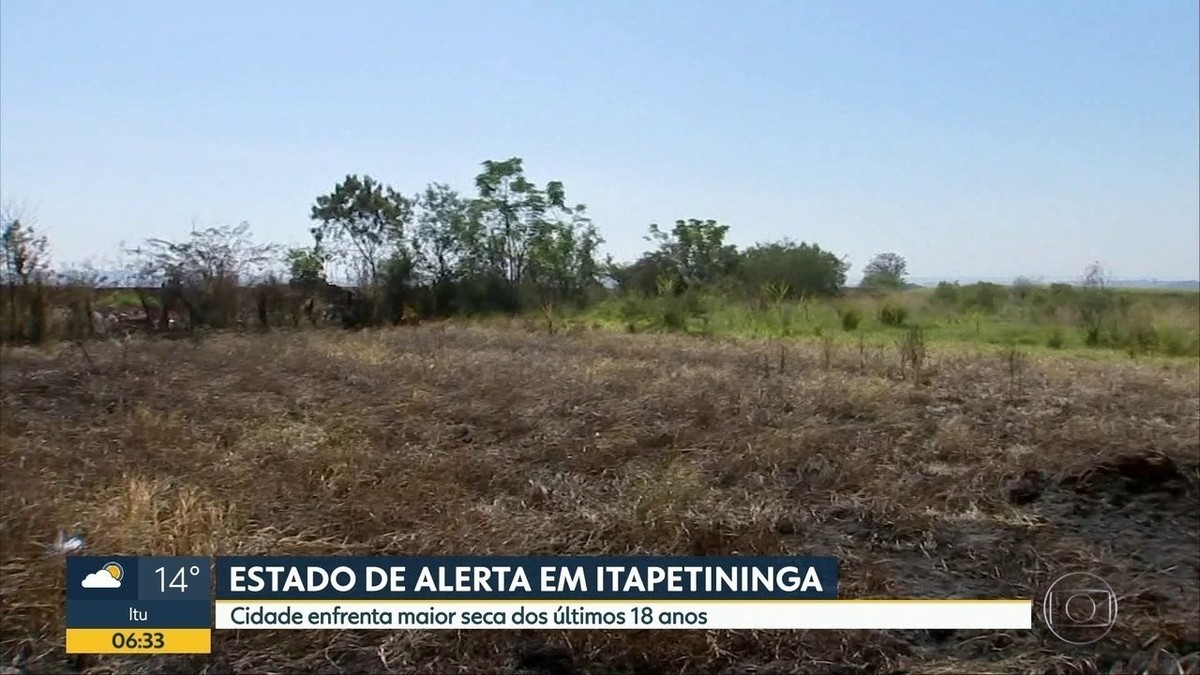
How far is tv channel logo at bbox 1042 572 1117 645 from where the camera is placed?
1943 mm

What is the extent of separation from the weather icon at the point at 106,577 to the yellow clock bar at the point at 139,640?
10 cm

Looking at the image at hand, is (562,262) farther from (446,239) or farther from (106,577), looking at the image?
(106,577)

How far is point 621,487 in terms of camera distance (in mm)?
2912

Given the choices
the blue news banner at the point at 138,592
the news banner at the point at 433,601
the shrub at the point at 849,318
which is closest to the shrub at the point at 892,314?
the shrub at the point at 849,318

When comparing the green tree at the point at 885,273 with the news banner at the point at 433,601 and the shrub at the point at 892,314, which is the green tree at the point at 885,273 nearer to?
the shrub at the point at 892,314

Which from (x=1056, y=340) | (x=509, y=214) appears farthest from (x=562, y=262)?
(x=1056, y=340)

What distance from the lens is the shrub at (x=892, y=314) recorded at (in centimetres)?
845

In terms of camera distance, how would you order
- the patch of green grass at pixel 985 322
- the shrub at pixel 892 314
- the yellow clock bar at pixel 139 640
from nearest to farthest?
the yellow clock bar at pixel 139 640
the patch of green grass at pixel 985 322
the shrub at pixel 892 314

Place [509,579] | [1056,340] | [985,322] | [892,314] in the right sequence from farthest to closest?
[985,322]
[892,314]
[1056,340]
[509,579]

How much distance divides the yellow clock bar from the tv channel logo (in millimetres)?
2134

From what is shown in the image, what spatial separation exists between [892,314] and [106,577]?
316 inches

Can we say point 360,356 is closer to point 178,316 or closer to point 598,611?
point 178,316

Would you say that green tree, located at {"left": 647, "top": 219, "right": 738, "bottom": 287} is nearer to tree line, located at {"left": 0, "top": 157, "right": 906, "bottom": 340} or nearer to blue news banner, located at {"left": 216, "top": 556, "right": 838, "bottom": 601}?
tree line, located at {"left": 0, "top": 157, "right": 906, "bottom": 340}

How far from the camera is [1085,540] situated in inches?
98.1
